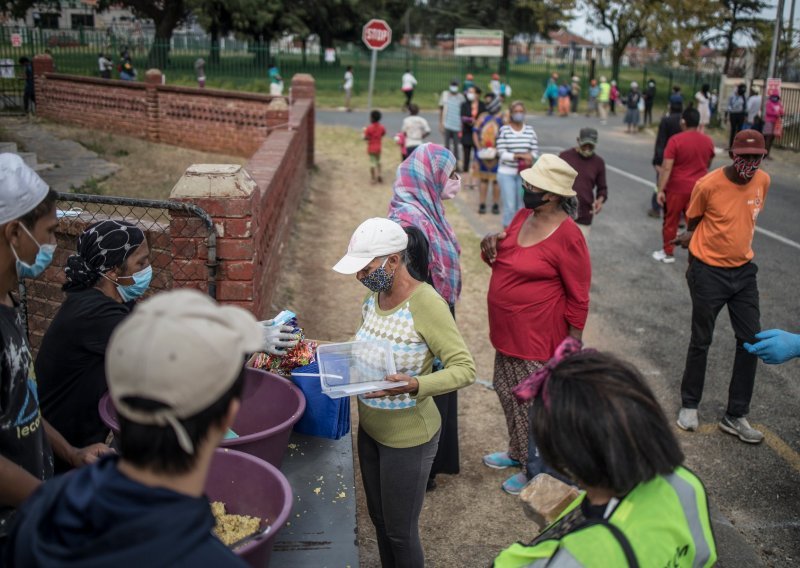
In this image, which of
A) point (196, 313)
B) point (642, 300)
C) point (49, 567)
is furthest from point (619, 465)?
point (642, 300)

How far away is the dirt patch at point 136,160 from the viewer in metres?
11.3

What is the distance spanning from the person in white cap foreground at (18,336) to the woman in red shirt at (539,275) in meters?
2.60

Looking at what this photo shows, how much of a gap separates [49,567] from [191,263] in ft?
10.8

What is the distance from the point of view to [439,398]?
15.0 ft

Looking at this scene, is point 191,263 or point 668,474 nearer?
point 668,474

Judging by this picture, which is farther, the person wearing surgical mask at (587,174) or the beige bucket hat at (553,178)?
the person wearing surgical mask at (587,174)

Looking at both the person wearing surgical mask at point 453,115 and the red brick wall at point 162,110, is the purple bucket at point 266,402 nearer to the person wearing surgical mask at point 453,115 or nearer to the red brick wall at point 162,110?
the red brick wall at point 162,110

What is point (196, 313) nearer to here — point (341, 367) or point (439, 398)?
point (341, 367)

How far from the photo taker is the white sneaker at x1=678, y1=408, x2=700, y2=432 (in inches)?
223

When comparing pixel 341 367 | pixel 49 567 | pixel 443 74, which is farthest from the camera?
pixel 443 74

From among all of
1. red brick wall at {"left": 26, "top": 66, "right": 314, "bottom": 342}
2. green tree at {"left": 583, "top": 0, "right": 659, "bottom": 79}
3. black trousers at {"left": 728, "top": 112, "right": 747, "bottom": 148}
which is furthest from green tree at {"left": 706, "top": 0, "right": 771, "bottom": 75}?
→ red brick wall at {"left": 26, "top": 66, "right": 314, "bottom": 342}

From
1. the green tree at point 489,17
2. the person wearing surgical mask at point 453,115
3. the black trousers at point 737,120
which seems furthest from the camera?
the green tree at point 489,17

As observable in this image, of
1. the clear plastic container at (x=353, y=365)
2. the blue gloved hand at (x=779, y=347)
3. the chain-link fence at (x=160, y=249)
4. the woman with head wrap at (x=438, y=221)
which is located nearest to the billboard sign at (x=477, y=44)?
the woman with head wrap at (x=438, y=221)

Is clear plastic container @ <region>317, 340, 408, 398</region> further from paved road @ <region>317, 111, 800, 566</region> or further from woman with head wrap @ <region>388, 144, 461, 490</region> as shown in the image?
paved road @ <region>317, 111, 800, 566</region>
